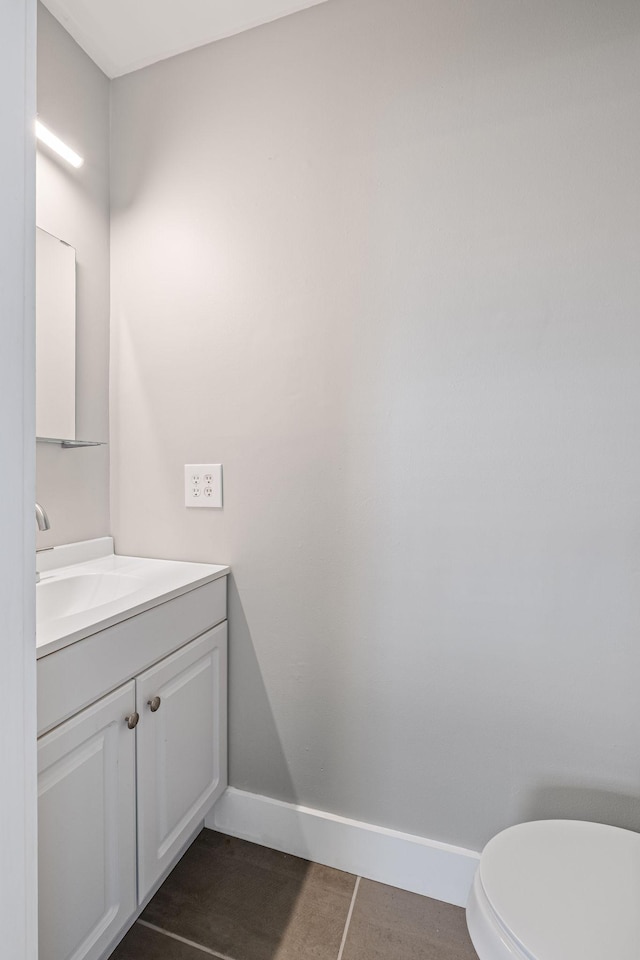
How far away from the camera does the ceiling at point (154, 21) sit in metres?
1.27

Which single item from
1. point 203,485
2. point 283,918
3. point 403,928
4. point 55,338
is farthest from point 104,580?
point 403,928

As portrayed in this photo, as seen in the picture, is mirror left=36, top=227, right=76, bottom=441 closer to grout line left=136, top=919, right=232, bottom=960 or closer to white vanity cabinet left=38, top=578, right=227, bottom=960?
white vanity cabinet left=38, top=578, right=227, bottom=960

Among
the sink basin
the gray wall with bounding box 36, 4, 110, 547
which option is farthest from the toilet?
the gray wall with bounding box 36, 4, 110, 547

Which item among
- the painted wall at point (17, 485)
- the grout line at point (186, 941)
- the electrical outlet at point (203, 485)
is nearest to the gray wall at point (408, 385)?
the electrical outlet at point (203, 485)

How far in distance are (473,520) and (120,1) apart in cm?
166

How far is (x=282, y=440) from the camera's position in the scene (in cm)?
132

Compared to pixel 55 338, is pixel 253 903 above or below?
below

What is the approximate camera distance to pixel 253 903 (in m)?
1.17

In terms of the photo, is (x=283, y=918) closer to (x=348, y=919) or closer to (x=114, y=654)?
(x=348, y=919)

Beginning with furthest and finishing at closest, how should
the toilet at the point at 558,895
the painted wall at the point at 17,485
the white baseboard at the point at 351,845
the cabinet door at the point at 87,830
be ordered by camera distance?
the white baseboard at the point at 351,845 → the cabinet door at the point at 87,830 → the toilet at the point at 558,895 → the painted wall at the point at 17,485

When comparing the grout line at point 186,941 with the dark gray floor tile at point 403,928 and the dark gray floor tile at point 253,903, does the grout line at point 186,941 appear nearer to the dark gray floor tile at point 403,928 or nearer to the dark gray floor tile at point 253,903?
the dark gray floor tile at point 253,903

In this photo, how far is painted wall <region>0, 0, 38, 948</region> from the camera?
1.39ft

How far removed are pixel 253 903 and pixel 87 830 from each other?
0.55 metres

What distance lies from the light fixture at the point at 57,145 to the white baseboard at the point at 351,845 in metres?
1.91
